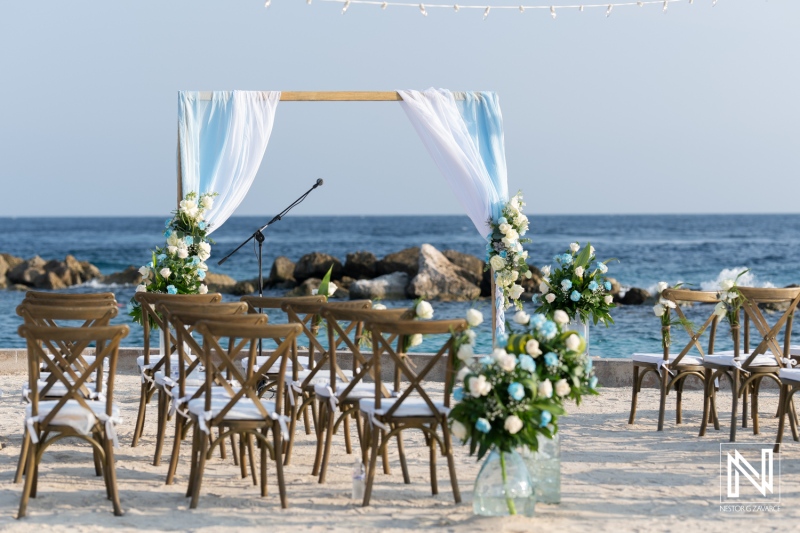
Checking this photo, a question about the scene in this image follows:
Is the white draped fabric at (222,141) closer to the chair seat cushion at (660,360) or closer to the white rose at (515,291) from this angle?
the white rose at (515,291)

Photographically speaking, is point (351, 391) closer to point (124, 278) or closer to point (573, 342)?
point (573, 342)

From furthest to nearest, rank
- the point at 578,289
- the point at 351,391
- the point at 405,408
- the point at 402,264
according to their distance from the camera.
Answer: the point at 402,264 → the point at 578,289 → the point at 351,391 → the point at 405,408

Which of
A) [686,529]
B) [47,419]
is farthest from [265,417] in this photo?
[686,529]

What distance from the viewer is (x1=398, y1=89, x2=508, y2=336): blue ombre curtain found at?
8039mm

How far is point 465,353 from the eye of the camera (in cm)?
424

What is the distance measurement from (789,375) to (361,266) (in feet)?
63.5

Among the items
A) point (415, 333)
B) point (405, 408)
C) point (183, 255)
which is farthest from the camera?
point (183, 255)

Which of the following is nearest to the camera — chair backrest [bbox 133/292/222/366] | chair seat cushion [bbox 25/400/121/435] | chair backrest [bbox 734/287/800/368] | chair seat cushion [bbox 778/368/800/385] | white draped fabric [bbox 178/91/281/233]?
chair seat cushion [bbox 25/400/121/435]

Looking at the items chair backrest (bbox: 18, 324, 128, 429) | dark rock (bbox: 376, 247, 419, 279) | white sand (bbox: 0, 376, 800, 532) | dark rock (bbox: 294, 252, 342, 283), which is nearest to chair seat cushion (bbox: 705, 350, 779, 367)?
white sand (bbox: 0, 376, 800, 532)

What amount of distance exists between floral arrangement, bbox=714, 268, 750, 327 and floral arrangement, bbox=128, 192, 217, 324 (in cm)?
342

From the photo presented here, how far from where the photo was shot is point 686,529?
417 centimetres

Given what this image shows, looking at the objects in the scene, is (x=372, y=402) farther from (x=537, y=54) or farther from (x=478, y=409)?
(x=537, y=54)

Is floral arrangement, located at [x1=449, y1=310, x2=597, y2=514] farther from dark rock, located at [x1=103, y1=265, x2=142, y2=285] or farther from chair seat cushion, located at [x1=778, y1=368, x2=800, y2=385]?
dark rock, located at [x1=103, y1=265, x2=142, y2=285]

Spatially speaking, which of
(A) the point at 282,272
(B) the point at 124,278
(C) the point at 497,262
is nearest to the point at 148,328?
(C) the point at 497,262
